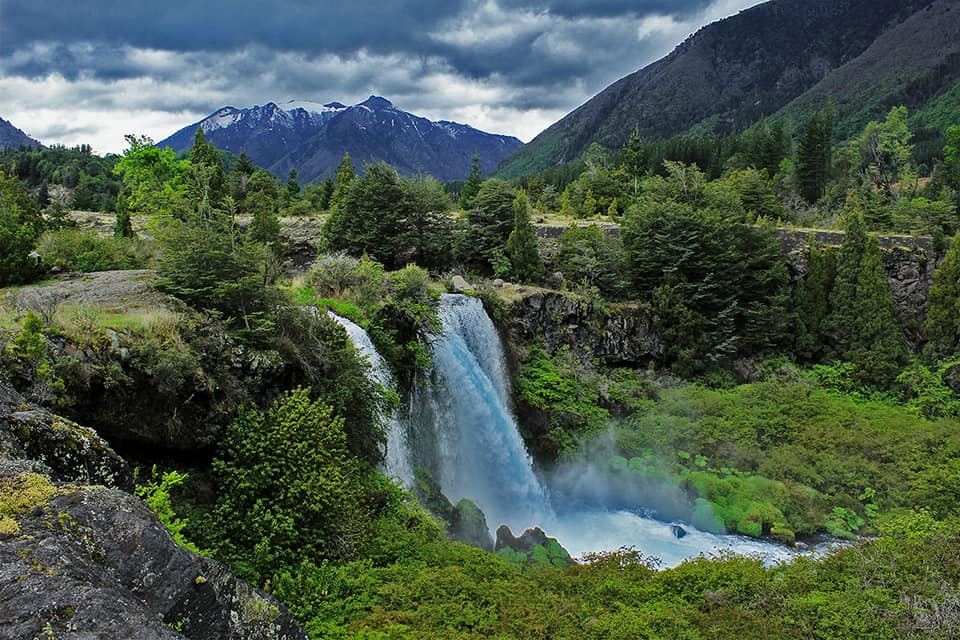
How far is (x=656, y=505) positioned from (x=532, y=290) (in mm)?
8388

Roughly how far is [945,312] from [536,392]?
1589 cm

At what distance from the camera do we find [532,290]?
779 inches

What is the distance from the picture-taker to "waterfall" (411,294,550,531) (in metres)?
13.1

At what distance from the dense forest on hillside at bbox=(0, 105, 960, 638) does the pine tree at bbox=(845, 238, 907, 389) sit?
0.09 m

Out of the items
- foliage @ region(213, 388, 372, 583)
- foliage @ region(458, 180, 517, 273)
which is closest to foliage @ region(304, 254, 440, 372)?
foliage @ region(213, 388, 372, 583)

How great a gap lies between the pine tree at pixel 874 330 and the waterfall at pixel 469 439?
13.5 metres

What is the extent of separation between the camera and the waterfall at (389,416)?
427 inches

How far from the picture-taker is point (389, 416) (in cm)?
1074

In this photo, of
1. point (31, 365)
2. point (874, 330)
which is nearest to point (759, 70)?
point (874, 330)

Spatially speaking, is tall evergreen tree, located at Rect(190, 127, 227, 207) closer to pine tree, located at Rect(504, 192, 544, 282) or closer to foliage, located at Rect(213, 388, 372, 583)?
pine tree, located at Rect(504, 192, 544, 282)

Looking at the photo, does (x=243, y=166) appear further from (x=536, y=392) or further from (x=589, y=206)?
(x=536, y=392)

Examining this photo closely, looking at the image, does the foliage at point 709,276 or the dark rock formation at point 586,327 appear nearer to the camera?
the dark rock formation at point 586,327

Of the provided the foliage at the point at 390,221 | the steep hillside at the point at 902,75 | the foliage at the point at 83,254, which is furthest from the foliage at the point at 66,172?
Answer: the steep hillside at the point at 902,75

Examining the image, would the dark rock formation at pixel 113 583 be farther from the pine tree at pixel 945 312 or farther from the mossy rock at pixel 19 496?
the pine tree at pixel 945 312
